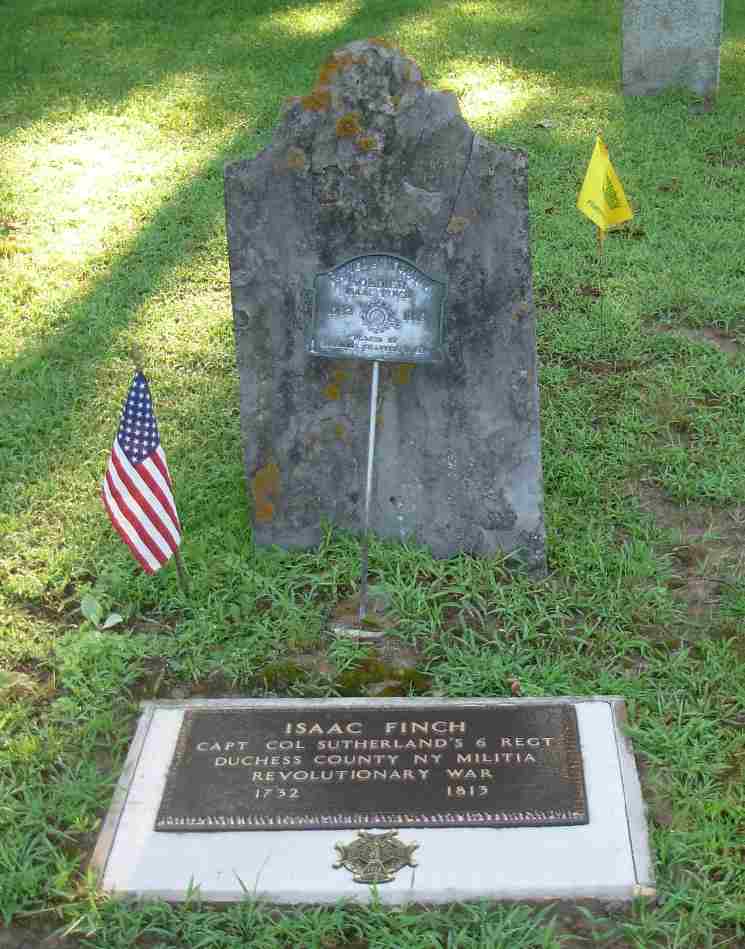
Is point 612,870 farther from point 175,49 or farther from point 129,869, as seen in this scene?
point 175,49

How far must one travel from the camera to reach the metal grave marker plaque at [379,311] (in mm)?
3367

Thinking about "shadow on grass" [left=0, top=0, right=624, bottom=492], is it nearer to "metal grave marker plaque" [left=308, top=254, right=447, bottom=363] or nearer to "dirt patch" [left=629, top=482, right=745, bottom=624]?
"metal grave marker plaque" [left=308, top=254, right=447, bottom=363]

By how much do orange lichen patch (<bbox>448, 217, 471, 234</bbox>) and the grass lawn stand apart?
1.10m

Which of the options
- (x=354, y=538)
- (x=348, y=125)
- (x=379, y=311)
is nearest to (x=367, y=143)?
(x=348, y=125)

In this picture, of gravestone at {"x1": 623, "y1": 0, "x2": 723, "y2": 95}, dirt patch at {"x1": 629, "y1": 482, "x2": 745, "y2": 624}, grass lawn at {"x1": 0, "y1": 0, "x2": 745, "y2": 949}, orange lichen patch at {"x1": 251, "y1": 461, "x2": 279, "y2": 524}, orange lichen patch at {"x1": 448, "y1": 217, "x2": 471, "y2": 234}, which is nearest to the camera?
grass lawn at {"x1": 0, "y1": 0, "x2": 745, "y2": 949}

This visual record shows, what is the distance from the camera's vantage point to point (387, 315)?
3387mm

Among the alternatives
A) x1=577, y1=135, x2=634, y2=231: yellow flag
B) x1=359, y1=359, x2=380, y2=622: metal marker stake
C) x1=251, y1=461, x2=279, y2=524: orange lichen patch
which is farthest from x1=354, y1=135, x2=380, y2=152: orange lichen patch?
x1=577, y1=135, x2=634, y2=231: yellow flag

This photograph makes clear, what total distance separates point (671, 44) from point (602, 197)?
12.2ft

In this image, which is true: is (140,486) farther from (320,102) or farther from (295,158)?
(320,102)

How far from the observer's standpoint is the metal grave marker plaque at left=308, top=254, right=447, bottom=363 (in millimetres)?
3367

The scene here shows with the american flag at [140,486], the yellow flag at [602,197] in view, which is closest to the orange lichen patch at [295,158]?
the american flag at [140,486]

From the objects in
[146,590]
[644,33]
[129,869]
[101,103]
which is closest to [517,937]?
[129,869]

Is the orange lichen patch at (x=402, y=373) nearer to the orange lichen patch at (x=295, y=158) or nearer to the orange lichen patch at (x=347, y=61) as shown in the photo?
the orange lichen patch at (x=295, y=158)

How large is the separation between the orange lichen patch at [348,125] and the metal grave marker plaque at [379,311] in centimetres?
36
